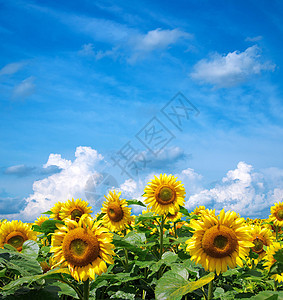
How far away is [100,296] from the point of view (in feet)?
15.7

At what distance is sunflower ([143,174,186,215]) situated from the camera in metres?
6.82

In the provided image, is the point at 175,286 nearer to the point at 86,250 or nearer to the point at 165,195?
the point at 86,250

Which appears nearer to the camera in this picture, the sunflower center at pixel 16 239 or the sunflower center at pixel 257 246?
the sunflower center at pixel 16 239

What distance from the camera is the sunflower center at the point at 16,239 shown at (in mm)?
6160

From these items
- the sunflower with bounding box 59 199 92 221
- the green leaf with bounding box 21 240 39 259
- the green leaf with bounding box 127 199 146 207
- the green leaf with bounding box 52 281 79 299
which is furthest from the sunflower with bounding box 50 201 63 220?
the green leaf with bounding box 52 281 79 299

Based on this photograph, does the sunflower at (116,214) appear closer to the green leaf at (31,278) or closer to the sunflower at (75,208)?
the sunflower at (75,208)

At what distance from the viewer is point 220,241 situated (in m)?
3.87

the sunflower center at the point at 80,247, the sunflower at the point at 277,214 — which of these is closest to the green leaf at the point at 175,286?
the sunflower center at the point at 80,247

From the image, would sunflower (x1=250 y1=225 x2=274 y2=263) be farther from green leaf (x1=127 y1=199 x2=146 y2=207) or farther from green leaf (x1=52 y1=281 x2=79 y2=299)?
green leaf (x1=52 y1=281 x2=79 y2=299)

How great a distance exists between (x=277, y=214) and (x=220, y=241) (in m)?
7.34

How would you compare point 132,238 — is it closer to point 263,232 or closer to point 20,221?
point 20,221

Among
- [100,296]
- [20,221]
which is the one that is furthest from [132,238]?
[20,221]

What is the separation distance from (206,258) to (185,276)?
34cm

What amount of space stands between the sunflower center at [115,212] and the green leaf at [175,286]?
3.45m
